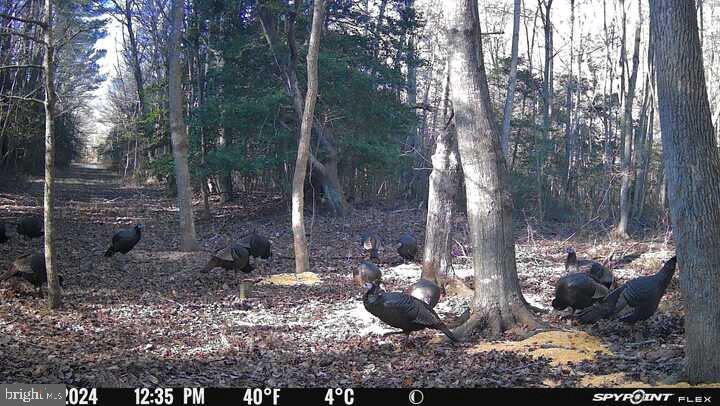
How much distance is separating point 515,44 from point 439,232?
1376 centimetres

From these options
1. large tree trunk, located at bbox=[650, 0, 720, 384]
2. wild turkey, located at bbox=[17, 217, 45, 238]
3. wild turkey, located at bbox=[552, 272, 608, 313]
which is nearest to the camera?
large tree trunk, located at bbox=[650, 0, 720, 384]

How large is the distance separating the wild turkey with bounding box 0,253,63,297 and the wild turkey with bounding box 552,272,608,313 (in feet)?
27.9

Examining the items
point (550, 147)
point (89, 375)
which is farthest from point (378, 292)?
point (550, 147)

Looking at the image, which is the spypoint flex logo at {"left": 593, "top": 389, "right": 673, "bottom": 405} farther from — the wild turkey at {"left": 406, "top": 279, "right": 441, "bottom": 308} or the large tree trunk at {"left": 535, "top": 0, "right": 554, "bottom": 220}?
the large tree trunk at {"left": 535, "top": 0, "right": 554, "bottom": 220}

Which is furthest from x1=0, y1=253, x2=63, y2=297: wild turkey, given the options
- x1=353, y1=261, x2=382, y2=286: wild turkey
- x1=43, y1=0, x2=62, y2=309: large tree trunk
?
x1=353, y1=261, x2=382, y2=286: wild turkey

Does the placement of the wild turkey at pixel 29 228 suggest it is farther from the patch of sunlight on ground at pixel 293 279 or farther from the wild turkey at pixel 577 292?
the wild turkey at pixel 577 292

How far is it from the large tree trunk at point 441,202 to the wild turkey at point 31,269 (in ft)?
22.3

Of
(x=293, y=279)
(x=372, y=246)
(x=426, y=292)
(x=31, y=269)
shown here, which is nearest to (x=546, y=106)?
(x=372, y=246)

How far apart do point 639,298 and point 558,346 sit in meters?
1.45

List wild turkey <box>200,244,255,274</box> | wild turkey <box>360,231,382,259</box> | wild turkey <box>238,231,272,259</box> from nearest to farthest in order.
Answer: wild turkey <box>200,244,255,274</box> < wild turkey <box>238,231,272,259</box> < wild turkey <box>360,231,382,259</box>

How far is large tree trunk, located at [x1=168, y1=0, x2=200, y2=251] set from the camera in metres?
16.0

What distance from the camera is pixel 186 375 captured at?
7121 mm

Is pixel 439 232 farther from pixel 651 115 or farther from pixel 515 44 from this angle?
pixel 651 115

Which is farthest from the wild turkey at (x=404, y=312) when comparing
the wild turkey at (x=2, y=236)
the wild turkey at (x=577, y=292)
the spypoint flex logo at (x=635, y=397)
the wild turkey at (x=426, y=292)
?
the wild turkey at (x=2, y=236)
